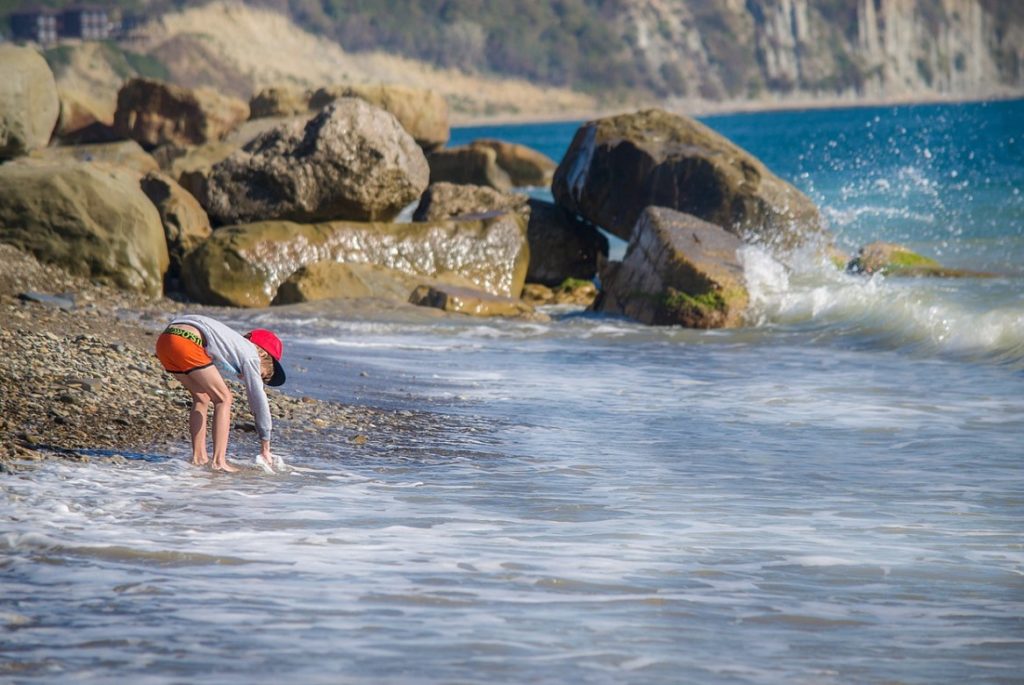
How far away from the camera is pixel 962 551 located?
646 centimetres

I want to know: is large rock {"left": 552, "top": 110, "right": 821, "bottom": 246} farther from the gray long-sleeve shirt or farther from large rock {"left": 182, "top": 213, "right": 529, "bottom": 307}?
the gray long-sleeve shirt

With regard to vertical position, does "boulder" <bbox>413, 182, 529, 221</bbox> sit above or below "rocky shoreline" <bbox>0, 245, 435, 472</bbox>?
above

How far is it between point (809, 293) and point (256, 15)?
147100 mm

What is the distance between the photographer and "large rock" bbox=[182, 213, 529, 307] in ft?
55.1

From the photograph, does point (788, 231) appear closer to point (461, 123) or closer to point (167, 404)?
point (167, 404)

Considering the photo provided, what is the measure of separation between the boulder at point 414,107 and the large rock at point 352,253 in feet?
30.4

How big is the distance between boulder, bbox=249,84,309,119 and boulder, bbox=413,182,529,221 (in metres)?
11.0

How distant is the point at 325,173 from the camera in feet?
57.9

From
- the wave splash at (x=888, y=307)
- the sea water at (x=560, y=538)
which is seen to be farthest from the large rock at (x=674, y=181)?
the sea water at (x=560, y=538)

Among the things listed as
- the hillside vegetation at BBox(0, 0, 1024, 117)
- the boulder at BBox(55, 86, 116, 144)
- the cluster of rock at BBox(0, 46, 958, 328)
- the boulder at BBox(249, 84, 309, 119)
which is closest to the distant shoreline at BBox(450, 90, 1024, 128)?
the hillside vegetation at BBox(0, 0, 1024, 117)

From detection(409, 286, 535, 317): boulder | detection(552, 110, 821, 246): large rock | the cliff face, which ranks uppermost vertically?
the cliff face

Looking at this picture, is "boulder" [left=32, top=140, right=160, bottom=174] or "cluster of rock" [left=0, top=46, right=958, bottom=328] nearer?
"cluster of rock" [left=0, top=46, right=958, bottom=328]

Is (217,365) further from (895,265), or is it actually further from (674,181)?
(895,265)

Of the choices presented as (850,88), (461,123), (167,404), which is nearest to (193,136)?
(167,404)
